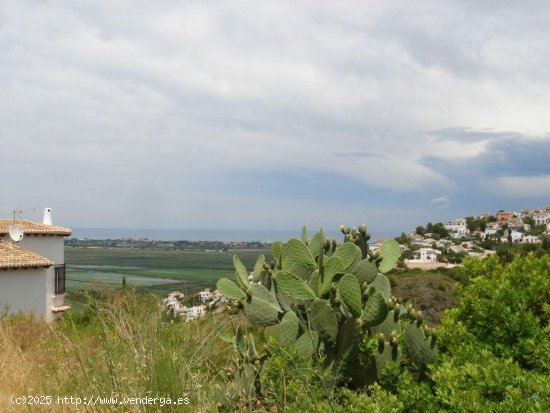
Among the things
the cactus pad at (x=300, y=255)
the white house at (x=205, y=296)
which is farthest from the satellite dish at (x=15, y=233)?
the cactus pad at (x=300, y=255)

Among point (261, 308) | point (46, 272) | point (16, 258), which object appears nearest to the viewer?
point (261, 308)

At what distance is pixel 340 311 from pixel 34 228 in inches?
884

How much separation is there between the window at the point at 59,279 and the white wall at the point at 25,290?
2.22 meters

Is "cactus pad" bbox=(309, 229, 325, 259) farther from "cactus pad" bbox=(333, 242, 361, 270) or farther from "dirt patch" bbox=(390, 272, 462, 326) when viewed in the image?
"dirt patch" bbox=(390, 272, 462, 326)

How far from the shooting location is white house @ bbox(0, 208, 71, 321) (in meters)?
20.3

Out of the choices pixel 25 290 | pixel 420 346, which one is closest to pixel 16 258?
pixel 25 290

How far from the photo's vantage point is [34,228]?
2416 cm

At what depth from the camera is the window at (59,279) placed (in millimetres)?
24127

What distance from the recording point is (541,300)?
13.3 ft

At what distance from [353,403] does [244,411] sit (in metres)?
0.93

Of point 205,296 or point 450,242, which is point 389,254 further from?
point 450,242

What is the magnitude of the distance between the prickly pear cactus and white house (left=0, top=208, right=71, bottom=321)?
51.2 feet

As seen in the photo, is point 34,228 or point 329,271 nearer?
point 329,271

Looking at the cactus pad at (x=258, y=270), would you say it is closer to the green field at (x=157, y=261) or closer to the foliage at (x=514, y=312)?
the foliage at (x=514, y=312)
